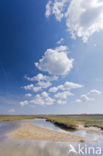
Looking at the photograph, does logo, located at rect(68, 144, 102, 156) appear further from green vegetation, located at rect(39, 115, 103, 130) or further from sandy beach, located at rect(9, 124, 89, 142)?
green vegetation, located at rect(39, 115, 103, 130)

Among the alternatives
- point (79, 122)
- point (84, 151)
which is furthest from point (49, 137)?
point (79, 122)

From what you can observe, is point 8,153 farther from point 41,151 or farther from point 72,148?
point 72,148

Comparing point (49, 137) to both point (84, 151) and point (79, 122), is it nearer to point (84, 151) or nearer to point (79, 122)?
point (84, 151)

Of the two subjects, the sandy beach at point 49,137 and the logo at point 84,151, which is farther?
the sandy beach at point 49,137

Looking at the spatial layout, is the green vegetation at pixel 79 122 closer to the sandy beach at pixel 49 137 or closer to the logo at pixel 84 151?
the sandy beach at pixel 49 137

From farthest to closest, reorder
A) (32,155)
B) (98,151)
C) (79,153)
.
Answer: (98,151) → (79,153) → (32,155)

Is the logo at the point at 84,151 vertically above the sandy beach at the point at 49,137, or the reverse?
the logo at the point at 84,151

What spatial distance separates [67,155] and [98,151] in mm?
5049

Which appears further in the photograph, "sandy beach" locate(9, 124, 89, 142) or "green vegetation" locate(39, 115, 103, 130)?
"green vegetation" locate(39, 115, 103, 130)

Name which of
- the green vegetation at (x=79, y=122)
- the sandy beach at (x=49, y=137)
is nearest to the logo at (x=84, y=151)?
the sandy beach at (x=49, y=137)

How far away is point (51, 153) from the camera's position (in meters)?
13.5

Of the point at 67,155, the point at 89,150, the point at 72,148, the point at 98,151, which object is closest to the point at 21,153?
the point at 67,155

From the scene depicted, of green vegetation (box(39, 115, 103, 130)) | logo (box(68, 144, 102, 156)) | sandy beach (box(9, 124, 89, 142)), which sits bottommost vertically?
green vegetation (box(39, 115, 103, 130))

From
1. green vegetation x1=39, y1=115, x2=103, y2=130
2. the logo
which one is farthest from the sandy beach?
green vegetation x1=39, y1=115, x2=103, y2=130
